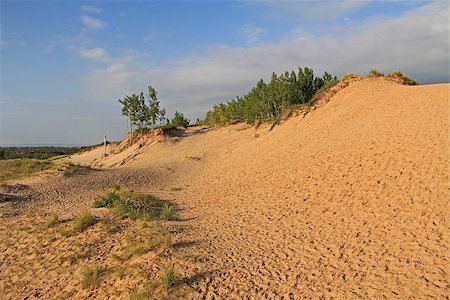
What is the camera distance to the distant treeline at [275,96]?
38.2 metres

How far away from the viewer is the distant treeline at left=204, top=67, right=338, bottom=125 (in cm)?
3822

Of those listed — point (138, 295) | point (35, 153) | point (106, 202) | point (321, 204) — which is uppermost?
point (35, 153)

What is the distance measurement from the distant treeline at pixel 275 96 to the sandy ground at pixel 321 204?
30.8 feet

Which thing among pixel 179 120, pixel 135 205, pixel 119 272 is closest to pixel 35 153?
pixel 179 120

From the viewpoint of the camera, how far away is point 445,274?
27.3 feet

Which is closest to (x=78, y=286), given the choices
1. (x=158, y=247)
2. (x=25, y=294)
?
(x=25, y=294)

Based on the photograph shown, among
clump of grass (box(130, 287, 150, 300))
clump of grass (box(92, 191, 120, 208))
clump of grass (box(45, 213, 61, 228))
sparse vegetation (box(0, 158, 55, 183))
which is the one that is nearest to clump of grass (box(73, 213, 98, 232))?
clump of grass (box(45, 213, 61, 228))

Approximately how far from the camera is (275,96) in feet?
140

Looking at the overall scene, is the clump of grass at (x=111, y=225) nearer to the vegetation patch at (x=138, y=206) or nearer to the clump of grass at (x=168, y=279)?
the vegetation patch at (x=138, y=206)

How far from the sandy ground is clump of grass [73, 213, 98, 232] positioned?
93.0 inches

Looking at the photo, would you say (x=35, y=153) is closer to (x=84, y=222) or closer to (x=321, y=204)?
(x=84, y=222)

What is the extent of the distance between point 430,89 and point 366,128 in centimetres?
589

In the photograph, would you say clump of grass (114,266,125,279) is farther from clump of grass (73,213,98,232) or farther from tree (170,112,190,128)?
tree (170,112,190,128)

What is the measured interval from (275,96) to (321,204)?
97.7 ft
